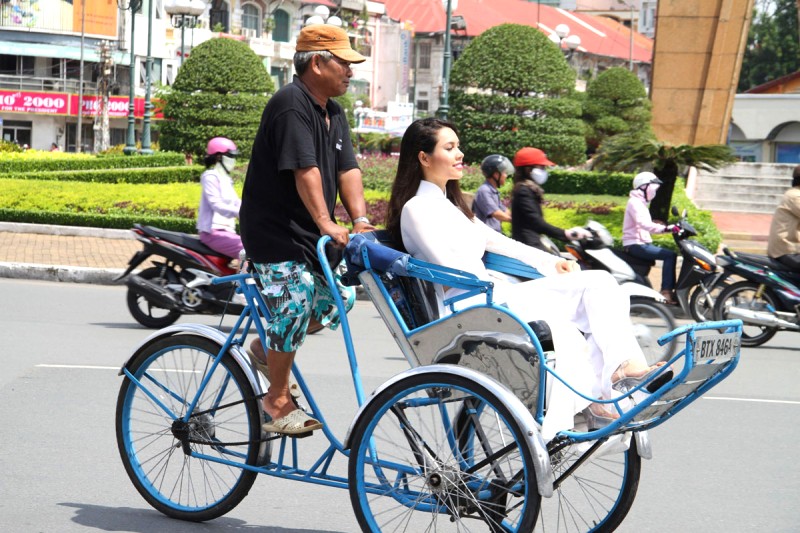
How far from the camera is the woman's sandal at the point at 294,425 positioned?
432 cm

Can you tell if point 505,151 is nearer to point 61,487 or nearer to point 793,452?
point 793,452

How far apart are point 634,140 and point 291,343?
1458 centimetres

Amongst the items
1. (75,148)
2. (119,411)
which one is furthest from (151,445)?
(75,148)

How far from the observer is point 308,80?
438 cm

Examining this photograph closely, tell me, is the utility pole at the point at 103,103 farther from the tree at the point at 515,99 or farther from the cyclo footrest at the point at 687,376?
the cyclo footrest at the point at 687,376

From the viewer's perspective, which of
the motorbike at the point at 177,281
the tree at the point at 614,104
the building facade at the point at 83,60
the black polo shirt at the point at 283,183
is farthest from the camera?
the building facade at the point at 83,60

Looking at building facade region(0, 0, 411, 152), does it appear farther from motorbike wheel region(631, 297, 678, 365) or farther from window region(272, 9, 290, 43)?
motorbike wheel region(631, 297, 678, 365)

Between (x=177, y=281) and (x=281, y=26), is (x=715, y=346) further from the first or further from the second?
(x=281, y=26)

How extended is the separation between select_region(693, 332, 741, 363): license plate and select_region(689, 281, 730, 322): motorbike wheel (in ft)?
25.1

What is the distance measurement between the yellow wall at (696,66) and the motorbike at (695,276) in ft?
43.9

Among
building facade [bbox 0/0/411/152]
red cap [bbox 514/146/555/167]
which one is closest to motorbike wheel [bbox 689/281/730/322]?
red cap [bbox 514/146/555/167]

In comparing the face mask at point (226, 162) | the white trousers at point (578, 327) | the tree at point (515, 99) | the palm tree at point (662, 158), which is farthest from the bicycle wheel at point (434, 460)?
the tree at point (515, 99)

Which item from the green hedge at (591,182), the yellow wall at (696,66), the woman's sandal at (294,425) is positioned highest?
the yellow wall at (696,66)

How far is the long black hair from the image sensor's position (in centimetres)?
439
